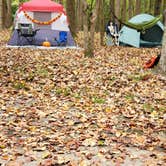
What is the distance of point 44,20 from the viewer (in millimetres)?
19266

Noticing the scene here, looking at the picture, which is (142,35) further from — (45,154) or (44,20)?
(45,154)

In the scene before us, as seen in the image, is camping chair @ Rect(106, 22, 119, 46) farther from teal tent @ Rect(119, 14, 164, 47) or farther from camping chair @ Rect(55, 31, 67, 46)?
camping chair @ Rect(55, 31, 67, 46)

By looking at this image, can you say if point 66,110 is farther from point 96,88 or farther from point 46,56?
point 46,56

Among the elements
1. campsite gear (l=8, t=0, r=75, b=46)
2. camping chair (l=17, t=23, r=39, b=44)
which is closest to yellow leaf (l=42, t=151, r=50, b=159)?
camping chair (l=17, t=23, r=39, b=44)

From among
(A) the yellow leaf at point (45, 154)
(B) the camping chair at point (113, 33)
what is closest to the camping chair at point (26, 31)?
(B) the camping chair at point (113, 33)

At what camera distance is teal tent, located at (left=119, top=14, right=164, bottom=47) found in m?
18.5

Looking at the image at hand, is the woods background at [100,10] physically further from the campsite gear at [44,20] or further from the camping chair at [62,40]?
the camping chair at [62,40]

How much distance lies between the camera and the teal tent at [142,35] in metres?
18.5

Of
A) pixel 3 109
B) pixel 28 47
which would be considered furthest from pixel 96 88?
pixel 28 47

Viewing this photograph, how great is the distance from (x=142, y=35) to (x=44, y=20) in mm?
4528

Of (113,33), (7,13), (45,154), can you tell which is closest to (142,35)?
(113,33)

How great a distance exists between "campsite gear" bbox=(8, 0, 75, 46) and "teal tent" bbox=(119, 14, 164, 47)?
2.36 meters

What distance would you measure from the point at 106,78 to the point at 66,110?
2.92 m

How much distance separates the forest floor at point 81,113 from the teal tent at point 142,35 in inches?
199
